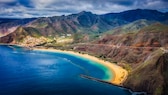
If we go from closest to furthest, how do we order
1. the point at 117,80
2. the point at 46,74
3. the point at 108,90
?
the point at 108,90
the point at 117,80
the point at 46,74

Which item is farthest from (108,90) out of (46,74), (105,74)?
(46,74)

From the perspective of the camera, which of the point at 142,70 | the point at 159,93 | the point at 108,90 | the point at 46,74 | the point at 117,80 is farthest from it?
the point at 46,74

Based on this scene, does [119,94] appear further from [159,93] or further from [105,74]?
[105,74]

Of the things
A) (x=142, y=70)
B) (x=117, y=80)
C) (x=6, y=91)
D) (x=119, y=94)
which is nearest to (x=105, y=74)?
(x=117, y=80)

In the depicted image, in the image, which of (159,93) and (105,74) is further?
(105,74)

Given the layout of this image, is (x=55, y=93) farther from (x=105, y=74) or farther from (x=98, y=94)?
(x=105, y=74)

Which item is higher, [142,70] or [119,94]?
[142,70]
